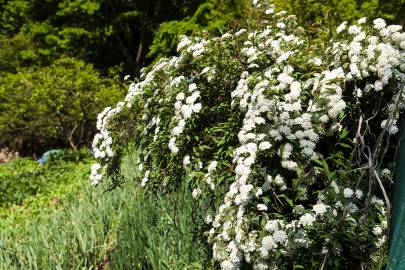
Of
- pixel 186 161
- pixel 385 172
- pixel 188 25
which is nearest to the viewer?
pixel 385 172

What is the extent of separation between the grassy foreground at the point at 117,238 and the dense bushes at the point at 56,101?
6832mm

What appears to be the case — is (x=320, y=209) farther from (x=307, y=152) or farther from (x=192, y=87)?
(x=192, y=87)

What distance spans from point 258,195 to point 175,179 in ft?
3.34

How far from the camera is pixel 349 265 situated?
2602 millimetres

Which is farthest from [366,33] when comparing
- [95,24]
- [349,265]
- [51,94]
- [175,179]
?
[95,24]

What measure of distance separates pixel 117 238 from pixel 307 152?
6.03ft

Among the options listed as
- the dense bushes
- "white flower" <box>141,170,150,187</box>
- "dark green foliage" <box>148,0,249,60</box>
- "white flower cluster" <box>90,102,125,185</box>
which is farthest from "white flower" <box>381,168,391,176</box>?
"dark green foliage" <box>148,0,249,60</box>

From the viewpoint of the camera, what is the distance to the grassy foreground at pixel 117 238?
137 inches

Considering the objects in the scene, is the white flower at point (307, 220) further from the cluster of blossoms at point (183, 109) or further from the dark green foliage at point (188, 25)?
the dark green foliage at point (188, 25)

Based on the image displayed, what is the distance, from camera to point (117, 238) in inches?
149

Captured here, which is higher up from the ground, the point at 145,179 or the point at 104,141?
the point at 104,141

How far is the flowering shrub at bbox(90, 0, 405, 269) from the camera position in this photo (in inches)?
93.4

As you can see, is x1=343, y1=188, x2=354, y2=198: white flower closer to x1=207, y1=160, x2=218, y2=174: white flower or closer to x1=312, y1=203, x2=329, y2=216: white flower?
x1=312, y1=203, x2=329, y2=216: white flower

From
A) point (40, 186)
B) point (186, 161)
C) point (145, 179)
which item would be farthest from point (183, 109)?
point (40, 186)
